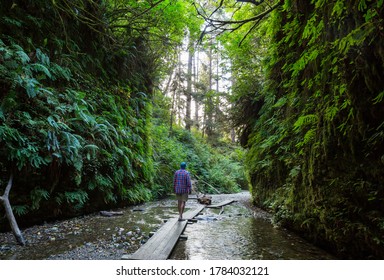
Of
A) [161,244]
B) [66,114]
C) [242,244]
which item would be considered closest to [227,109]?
[66,114]

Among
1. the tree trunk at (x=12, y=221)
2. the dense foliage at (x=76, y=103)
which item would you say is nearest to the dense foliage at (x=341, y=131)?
the dense foliage at (x=76, y=103)

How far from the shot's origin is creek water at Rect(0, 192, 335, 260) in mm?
4270

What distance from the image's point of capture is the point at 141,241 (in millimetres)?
5062

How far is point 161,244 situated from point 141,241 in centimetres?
66

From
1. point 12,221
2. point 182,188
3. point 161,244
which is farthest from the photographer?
point 182,188

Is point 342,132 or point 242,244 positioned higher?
point 342,132

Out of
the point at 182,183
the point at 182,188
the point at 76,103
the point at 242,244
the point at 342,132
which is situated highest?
the point at 76,103

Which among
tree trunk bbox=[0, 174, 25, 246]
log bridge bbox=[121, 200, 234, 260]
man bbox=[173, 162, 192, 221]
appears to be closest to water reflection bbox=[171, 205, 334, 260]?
log bridge bbox=[121, 200, 234, 260]

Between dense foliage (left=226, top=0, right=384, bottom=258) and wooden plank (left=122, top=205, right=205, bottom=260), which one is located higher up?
dense foliage (left=226, top=0, right=384, bottom=258)

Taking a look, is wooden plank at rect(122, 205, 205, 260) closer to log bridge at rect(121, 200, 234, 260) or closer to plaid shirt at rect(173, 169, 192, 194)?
log bridge at rect(121, 200, 234, 260)

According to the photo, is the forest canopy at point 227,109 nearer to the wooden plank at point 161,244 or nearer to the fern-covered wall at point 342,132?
the fern-covered wall at point 342,132

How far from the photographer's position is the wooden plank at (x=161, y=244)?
3.96 meters

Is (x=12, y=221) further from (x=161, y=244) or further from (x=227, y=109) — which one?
(x=227, y=109)

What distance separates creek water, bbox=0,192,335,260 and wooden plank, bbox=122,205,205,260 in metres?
0.17
